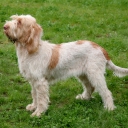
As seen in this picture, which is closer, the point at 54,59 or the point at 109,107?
the point at 54,59

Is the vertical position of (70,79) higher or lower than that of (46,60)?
lower

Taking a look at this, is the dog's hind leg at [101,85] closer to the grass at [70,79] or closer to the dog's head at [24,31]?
the grass at [70,79]

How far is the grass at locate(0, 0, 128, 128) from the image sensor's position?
5773mm

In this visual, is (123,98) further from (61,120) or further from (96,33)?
(96,33)

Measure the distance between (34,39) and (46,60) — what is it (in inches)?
16.6

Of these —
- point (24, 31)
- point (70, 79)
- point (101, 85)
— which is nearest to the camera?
point (24, 31)

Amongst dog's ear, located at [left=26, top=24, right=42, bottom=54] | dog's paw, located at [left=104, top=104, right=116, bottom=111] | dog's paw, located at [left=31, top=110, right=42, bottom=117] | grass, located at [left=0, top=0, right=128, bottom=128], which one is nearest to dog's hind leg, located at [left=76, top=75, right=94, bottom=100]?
grass, located at [left=0, top=0, right=128, bottom=128]

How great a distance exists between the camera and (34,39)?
5723 mm

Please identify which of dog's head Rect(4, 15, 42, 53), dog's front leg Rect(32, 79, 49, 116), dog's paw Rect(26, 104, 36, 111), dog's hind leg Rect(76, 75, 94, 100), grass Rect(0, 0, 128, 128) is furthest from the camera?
dog's hind leg Rect(76, 75, 94, 100)

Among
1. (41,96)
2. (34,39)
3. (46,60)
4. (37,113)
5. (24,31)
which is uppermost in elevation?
(24,31)

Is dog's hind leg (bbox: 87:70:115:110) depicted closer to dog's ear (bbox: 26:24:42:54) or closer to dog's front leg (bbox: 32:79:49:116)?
dog's front leg (bbox: 32:79:49:116)

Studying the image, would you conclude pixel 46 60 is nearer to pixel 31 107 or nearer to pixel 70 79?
pixel 31 107

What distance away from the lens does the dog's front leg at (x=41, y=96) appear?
588 centimetres

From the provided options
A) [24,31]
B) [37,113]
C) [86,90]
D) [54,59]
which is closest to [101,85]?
[86,90]
